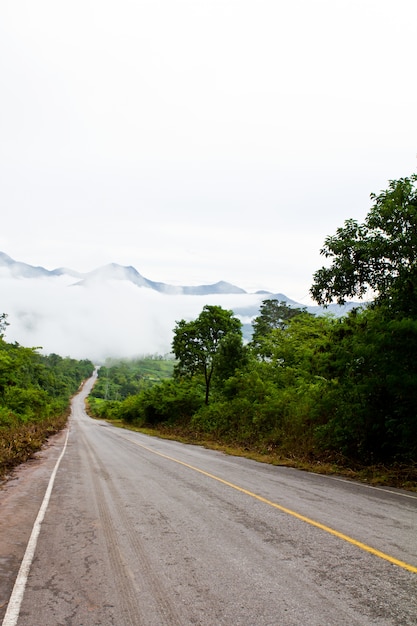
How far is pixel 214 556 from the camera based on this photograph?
487 centimetres

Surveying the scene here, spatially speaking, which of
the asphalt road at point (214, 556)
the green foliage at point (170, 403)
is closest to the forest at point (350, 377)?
the asphalt road at point (214, 556)

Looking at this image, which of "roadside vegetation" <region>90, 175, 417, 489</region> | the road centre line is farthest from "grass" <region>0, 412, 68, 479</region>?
"roadside vegetation" <region>90, 175, 417, 489</region>

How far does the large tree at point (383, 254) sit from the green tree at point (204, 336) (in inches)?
750

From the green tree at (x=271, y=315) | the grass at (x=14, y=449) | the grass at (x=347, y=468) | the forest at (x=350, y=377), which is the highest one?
the green tree at (x=271, y=315)

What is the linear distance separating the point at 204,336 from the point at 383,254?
21350mm

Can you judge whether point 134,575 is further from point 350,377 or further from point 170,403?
point 170,403

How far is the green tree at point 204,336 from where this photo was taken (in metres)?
31.5

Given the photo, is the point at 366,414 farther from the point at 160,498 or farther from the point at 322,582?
the point at 322,582

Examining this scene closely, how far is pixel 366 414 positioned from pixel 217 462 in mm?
5486

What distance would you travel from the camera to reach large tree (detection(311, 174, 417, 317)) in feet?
36.4

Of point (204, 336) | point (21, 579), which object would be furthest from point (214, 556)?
point (204, 336)

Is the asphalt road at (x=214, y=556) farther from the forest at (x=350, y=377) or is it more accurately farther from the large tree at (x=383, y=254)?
the large tree at (x=383, y=254)

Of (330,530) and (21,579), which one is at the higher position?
(330,530)

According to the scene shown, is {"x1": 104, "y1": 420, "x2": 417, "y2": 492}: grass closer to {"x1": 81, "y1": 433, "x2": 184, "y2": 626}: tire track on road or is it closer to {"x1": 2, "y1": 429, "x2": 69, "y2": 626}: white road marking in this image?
{"x1": 81, "y1": 433, "x2": 184, "y2": 626}: tire track on road
